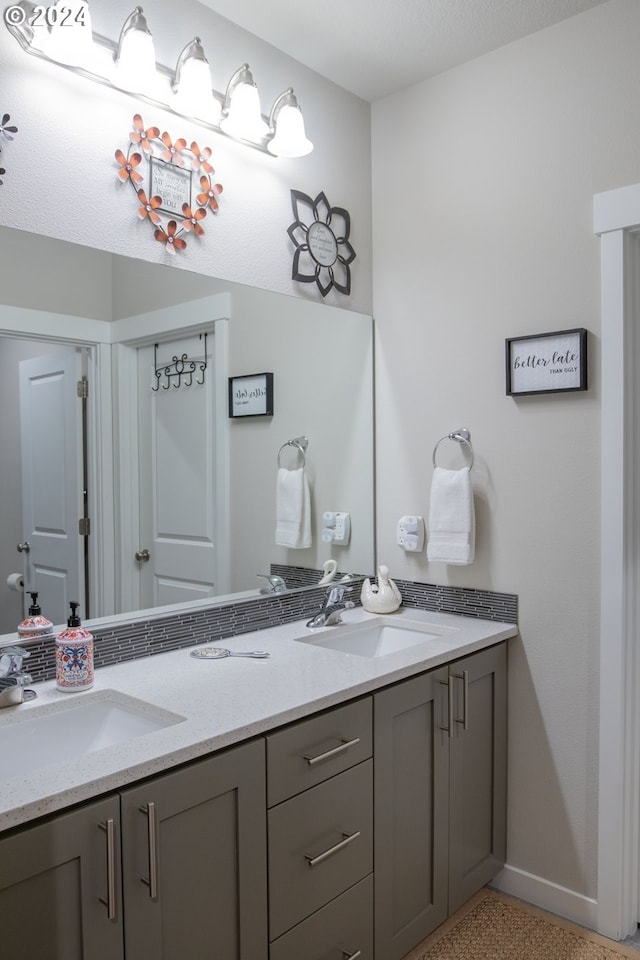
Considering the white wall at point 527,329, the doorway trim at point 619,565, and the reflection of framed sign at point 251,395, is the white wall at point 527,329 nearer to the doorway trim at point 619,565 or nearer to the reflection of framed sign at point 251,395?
the doorway trim at point 619,565

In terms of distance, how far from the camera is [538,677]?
7.15ft

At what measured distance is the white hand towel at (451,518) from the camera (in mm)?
2238

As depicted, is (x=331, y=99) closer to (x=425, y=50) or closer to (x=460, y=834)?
(x=425, y=50)

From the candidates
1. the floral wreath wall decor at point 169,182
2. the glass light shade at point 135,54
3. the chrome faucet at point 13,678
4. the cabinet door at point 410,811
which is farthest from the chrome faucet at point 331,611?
the glass light shade at point 135,54

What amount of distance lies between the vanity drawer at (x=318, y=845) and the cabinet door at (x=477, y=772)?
0.41 meters

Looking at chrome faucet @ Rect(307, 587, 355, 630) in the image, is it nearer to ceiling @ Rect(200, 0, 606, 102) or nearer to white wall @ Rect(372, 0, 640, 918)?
white wall @ Rect(372, 0, 640, 918)

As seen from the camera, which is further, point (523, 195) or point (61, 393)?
point (523, 195)

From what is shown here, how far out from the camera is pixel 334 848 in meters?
1.58

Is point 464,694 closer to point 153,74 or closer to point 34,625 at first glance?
point 34,625

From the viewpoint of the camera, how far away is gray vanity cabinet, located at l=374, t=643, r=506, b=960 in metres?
1.75

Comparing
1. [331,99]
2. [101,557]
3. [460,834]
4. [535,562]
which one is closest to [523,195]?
[331,99]

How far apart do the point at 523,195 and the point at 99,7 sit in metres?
1.28

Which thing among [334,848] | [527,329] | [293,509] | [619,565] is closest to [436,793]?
[334,848]

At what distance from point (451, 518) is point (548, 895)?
1.17m
